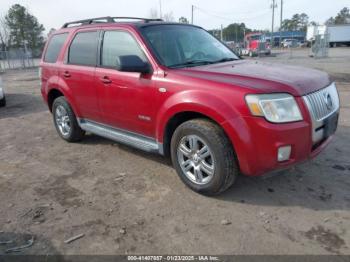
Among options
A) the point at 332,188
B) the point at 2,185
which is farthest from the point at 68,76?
the point at 332,188

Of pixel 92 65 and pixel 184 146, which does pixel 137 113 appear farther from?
pixel 92 65

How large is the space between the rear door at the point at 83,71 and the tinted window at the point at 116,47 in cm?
21

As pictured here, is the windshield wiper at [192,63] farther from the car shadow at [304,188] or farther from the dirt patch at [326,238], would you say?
the dirt patch at [326,238]

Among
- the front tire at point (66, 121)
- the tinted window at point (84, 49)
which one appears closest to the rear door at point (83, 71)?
the tinted window at point (84, 49)

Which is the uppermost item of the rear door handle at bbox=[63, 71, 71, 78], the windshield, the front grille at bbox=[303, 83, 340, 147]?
the windshield

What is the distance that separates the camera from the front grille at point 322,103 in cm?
342

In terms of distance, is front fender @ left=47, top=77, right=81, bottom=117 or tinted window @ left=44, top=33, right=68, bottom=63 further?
tinted window @ left=44, top=33, right=68, bottom=63

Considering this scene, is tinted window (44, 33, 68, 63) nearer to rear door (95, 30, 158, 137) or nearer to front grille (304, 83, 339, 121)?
rear door (95, 30, 158, 137)

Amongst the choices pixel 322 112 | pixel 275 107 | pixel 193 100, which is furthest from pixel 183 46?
pixel 322 112

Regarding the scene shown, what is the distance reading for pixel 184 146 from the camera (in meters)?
3.89

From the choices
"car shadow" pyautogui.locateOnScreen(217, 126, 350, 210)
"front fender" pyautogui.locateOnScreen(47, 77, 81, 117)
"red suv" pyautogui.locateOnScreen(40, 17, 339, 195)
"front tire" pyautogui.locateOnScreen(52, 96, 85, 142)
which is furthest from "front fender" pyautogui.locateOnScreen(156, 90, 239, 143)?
"front tire" pyautogui.locateOnScreen(52, 96, 85, 142)

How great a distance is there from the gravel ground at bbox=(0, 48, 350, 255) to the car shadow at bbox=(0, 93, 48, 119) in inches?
158

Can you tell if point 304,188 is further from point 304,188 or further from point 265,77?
point 265,77

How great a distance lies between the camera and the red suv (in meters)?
3.26
